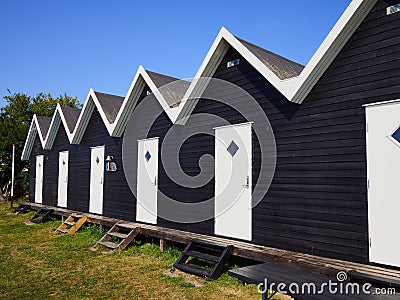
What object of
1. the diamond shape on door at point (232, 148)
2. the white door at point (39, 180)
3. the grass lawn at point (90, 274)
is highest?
the diamond shape on door at point (232, 148)

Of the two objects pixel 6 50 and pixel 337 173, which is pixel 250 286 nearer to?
pixel 337 173

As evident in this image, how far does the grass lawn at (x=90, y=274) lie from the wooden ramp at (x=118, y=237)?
209mm

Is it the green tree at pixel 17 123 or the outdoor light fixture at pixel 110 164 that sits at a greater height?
the green tree at pixel 17 123

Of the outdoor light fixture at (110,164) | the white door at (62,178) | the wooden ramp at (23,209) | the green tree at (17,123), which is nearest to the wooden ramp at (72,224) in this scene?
the outdoor light fixture at (110,164)

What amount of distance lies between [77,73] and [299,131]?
1103 cm

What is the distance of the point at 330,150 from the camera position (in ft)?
19.1

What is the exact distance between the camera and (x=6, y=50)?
15.5 m

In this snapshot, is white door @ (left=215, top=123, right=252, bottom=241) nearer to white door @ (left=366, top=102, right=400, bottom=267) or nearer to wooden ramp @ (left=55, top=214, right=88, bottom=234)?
white door @ (left=366, top=102, right=400, bottom=267)

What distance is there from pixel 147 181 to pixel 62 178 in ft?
19.7

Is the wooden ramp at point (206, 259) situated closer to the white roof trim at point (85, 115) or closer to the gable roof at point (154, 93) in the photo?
the gable roof at point (154, 93)

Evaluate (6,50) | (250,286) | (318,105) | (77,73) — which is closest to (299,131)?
(318,105)

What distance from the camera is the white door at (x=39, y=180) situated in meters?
16.2

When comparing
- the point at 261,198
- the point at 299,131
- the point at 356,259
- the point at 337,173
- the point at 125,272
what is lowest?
the point at 125,272

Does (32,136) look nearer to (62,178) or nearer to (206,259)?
(62,178)
